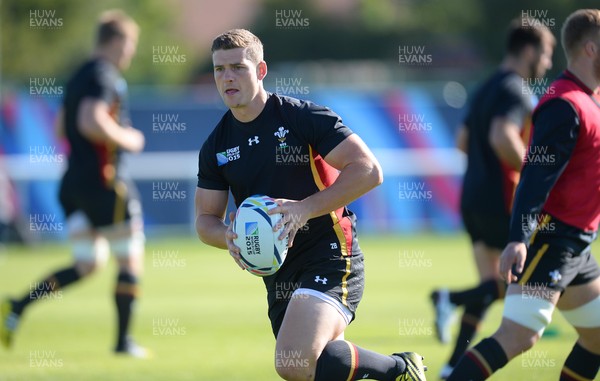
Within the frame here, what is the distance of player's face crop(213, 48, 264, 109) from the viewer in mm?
6199

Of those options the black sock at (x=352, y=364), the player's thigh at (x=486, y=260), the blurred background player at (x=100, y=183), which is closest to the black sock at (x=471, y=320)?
the player's thigh at (x=486, y=260)

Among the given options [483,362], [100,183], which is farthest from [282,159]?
[100,183]

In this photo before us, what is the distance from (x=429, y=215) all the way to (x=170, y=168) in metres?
5.77

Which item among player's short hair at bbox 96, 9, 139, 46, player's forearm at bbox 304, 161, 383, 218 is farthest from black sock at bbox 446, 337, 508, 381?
player's short hair at bbox 96, 9, 139, 46

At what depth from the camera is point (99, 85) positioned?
10.4 m

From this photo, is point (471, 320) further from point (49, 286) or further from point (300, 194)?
point (49, 286)

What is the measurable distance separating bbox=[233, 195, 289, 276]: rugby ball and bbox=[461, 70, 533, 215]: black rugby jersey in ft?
11.1

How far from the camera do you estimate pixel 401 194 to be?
22.4 meters

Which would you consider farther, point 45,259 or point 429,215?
point 429,215

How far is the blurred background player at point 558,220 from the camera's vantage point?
19.9 ft

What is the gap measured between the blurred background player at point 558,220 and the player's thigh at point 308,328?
2.68ft

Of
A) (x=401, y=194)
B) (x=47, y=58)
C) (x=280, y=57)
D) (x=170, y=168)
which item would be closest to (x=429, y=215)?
(x=401, y=194)

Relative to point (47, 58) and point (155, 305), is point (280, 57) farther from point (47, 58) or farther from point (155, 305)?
point (155, 305)

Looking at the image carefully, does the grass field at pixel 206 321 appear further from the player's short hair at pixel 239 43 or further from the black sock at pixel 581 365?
the player's short hair at pixel 239 43
